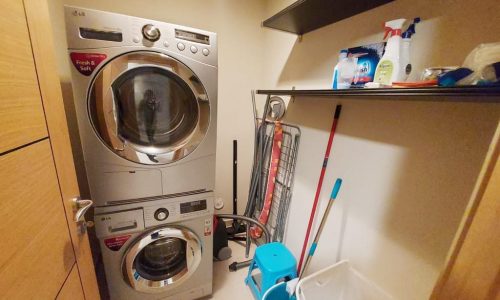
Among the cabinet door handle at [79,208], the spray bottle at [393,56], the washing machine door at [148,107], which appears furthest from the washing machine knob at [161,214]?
the spray bottle at [393,56]

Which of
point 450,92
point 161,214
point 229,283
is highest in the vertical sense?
point 450,92

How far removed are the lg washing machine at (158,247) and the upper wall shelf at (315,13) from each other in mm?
1139

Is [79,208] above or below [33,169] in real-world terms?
below

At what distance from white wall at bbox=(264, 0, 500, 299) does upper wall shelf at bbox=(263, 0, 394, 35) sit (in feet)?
0.15

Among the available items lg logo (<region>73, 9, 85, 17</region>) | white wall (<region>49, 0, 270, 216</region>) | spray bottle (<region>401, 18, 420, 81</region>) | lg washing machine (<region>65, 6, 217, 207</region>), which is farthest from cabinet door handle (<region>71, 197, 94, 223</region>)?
spray bottle (<region>401, 18, 420, 81</region>)

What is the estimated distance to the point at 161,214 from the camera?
1119 millimetres

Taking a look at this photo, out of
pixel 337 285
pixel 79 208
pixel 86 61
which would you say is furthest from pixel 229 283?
pixel 86 61

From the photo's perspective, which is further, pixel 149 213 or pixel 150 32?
pixel 149 213

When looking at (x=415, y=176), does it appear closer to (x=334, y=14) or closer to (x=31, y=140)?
(x=334, y=14)

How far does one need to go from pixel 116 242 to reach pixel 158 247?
0.93ft

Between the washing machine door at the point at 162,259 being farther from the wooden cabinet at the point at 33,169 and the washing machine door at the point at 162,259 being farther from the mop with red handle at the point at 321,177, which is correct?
the mop with red handle at the point at 321,177

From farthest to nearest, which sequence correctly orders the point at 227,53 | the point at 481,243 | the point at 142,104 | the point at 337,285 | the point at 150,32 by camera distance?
the point at 227,53 → the point at 337,285 → the point at 142,104 → the point at 150,32 → the point at 481,243

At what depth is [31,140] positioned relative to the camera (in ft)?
1.71

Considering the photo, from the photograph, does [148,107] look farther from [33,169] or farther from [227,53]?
[227,53]
